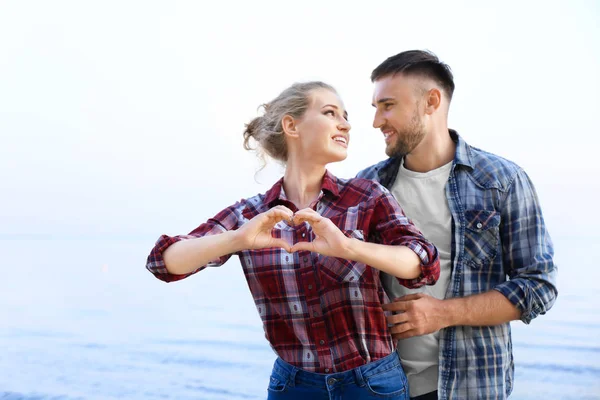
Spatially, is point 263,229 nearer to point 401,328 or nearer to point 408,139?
point 401,328

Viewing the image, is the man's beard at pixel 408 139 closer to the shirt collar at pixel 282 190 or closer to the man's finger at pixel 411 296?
the shirt collar at pixel 282 190

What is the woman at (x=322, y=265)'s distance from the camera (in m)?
1.55

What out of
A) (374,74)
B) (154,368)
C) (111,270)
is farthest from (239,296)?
(374,74)

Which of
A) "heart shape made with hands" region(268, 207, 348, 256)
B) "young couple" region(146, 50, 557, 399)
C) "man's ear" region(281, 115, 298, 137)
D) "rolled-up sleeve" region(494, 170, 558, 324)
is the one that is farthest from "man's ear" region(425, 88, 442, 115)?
"heart shape made with hands" region(268, 207, 348, 256)

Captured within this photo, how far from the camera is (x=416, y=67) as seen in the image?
93.7 inches

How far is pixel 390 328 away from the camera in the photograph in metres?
1.77

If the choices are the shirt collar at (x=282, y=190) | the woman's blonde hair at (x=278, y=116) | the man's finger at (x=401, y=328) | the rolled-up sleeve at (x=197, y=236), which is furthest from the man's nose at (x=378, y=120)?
the man's finger at (x=401, y=328)

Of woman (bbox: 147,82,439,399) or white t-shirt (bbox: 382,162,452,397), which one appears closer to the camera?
woman (bbox: 147,82,439,399)

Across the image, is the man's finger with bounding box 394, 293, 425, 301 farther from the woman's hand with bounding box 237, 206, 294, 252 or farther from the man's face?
the man's face

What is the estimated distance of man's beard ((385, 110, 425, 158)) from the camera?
225cm

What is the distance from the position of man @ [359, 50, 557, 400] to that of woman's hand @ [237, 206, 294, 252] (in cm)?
43

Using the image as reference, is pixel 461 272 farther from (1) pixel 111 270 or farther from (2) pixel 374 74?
(1) pixel 111 270

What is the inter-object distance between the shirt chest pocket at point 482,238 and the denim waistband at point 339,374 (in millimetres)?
477

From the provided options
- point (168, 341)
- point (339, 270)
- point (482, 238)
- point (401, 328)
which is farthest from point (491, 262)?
point (168, 341)
